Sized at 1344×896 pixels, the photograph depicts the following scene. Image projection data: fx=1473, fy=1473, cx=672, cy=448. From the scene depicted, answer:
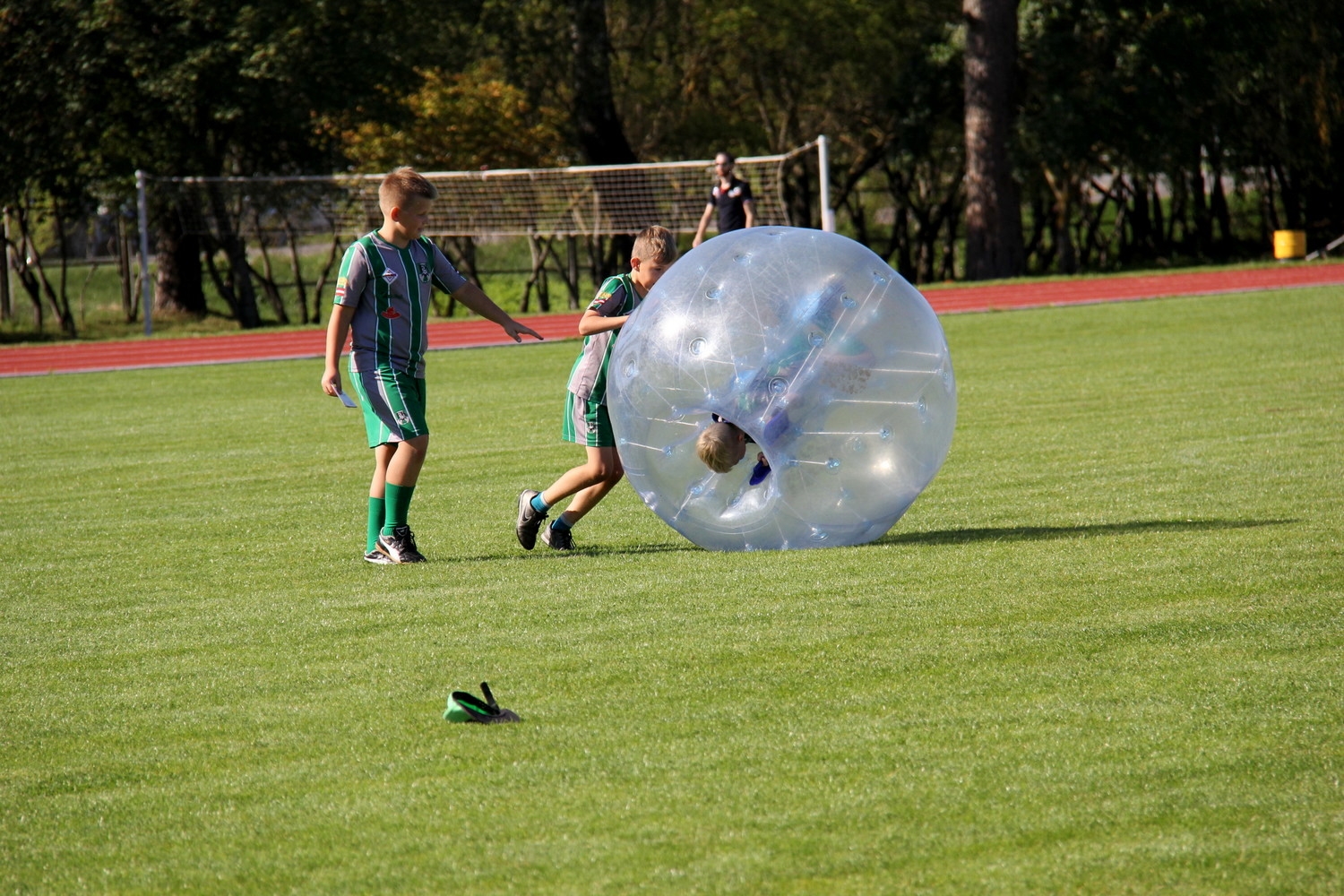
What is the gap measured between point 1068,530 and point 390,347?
3.24m

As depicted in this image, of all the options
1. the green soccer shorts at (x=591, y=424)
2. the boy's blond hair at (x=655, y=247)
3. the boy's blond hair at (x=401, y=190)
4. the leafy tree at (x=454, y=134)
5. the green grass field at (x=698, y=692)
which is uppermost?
the leafy tree at (x=454, y=134)

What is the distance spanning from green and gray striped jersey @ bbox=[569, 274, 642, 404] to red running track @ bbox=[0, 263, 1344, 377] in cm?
1343

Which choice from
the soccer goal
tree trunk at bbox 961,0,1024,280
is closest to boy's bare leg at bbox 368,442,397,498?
the soccer goal

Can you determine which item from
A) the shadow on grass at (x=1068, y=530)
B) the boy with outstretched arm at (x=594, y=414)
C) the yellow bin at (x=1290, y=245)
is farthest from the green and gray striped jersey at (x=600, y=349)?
the yellow bin at (x=1290, y=245)

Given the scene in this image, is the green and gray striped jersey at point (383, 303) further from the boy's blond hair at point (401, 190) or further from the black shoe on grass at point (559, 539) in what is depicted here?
the black shoe on grass at point (559, 539)

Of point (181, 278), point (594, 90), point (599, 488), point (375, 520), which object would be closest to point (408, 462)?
point (375, 520)

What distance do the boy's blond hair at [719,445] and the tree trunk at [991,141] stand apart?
24071 mm

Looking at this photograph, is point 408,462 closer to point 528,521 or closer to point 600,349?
point 528,521

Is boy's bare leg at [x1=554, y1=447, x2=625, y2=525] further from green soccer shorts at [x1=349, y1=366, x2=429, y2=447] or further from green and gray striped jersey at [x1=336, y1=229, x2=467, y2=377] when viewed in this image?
green and gray striped jersey at [x1=336, y1=229, x2=467, y2=377]

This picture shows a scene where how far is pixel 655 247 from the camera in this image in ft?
23.2

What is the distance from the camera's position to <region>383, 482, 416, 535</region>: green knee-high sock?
6730mm

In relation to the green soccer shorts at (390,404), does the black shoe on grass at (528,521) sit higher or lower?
lower

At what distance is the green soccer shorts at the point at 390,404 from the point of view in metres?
6.76

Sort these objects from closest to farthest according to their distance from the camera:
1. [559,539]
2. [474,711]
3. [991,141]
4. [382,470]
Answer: [474,711], [382,470], [559,539], [991,141]
